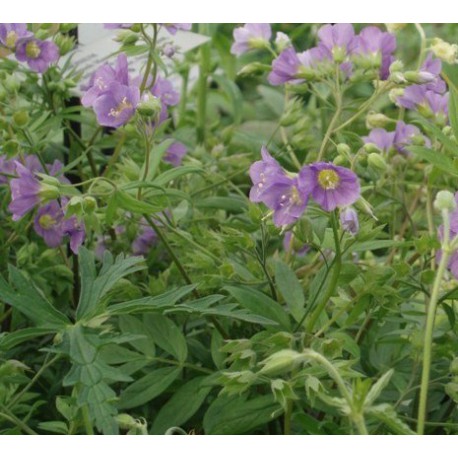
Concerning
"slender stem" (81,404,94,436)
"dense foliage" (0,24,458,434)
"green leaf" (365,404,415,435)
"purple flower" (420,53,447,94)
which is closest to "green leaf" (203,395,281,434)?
"dense foliage" (0,24,458,434)

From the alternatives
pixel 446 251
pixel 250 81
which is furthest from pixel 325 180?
pixel 250 81

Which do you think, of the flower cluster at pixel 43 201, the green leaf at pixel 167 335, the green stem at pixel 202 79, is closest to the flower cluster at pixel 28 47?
the flower cluster at pixel 43 201

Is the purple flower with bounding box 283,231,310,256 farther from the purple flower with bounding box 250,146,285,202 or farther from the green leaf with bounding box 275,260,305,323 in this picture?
the purple flower with bounding box 250,146,285,202

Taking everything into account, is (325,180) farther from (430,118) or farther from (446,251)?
(430,118)

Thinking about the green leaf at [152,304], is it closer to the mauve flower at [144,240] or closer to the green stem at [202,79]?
the mauve flower at [144,240]

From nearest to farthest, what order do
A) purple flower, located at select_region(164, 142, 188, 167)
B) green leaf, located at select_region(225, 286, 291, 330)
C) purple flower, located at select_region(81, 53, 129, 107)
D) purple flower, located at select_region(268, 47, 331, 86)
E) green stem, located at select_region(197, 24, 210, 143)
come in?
green leaf, located at select_region(225, 286, 291, 330)
purple flower, located at select_region(81, 53, 129, 107)
purple flower, located at select_region(268, 47, 331, 86)
purple flower, located at select_region(164, 142, 188, 167)
green stem, located at select_region(197, 24, 210, 143)

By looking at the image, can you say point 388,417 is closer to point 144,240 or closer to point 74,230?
point 74,230
